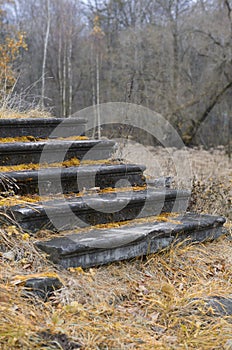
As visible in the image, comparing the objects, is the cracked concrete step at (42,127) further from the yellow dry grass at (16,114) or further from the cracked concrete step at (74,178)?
the cracked concrete step at (74,178)

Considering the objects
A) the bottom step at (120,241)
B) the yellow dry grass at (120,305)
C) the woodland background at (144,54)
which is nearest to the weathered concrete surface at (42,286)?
the yellow dry grass at (120,305)

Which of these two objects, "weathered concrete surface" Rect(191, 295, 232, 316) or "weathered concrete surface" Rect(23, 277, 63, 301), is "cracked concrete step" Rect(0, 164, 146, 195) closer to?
"weathered concrete surface" Rect(23, 277, 63, 301)

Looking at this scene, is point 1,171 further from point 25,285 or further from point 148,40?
point 148,40

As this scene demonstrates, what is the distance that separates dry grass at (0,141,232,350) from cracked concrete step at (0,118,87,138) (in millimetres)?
1300

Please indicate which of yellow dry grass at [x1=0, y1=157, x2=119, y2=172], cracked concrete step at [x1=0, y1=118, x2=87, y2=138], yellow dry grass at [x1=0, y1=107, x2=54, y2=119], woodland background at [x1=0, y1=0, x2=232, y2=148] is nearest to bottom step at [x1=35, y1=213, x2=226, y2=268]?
yellow dry grass at [x1=0, y1=157, x2=119, y2=172]

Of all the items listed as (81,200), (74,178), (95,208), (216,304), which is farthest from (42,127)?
(216,304)

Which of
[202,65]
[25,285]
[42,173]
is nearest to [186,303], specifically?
[25,285]

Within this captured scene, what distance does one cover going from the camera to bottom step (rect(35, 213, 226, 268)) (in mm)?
2490

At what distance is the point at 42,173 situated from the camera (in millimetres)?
3160

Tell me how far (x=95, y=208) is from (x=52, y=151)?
82cm

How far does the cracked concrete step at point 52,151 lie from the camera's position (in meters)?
3.35

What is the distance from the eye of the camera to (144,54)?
54.3 ft

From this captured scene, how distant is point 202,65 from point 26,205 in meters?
14.4

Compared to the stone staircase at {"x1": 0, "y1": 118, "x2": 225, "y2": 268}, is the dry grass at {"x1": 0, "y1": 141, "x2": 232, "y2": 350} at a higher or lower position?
lower
